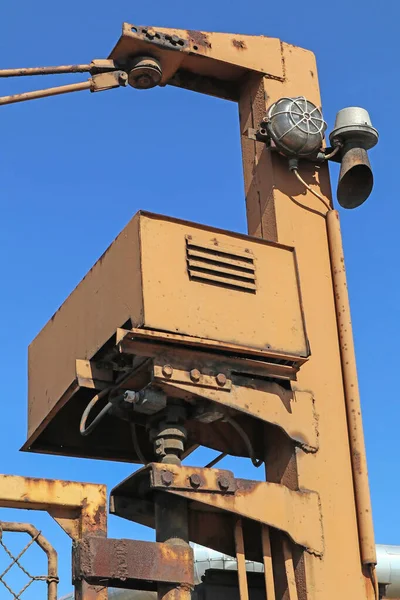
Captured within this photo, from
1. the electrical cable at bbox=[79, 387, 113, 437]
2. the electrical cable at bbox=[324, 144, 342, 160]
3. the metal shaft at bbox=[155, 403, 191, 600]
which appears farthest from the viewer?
the electrical cable at bbox=[324, 144, 342, 160]

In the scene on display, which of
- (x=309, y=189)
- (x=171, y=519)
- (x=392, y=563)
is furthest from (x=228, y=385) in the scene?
(x=392, y=563)

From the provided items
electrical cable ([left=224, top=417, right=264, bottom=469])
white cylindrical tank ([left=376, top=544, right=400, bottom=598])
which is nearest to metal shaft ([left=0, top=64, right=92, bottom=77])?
electrical cable ([left=224, top=417, right=264, bottom=469])

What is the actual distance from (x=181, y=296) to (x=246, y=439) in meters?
1.25

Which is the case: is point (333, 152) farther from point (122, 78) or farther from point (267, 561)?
point (267, 561)

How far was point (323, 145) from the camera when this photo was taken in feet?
30.8

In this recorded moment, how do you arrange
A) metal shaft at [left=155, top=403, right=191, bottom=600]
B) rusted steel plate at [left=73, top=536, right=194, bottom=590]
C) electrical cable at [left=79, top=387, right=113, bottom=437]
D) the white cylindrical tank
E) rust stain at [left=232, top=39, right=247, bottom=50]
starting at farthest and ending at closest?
the white cylindrical tank, rust stain at [left=232, top=39, right=247, bottom=50], electrical cable at [left=79, top=387, right=113, bottom=437], metal shaft at [left=155, top=403, right=191, bottom=600], rusted steel plate at [left=73, top=536, right=194, bottom=590]

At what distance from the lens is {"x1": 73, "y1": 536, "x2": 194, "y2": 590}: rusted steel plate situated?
23.5ft

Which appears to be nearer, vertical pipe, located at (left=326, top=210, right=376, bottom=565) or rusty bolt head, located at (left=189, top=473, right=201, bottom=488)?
rusty bolt head, located at (left=189, top=473, right=201, bottom=488)

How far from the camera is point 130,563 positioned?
286 inches

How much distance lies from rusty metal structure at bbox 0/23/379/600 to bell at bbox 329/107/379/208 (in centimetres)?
2

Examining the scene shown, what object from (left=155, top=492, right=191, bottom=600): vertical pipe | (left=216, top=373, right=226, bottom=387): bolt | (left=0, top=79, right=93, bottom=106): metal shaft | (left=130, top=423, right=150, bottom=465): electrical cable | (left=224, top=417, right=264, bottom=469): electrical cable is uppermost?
(left=0, top=79, right=93, bottom=106): metal shaft

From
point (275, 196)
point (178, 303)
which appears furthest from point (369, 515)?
point (275, 196)

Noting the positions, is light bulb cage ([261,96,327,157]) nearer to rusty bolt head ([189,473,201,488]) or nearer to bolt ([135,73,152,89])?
bolt ([135,73,152,89])

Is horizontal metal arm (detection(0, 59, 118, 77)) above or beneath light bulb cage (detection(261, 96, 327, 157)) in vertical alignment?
above
